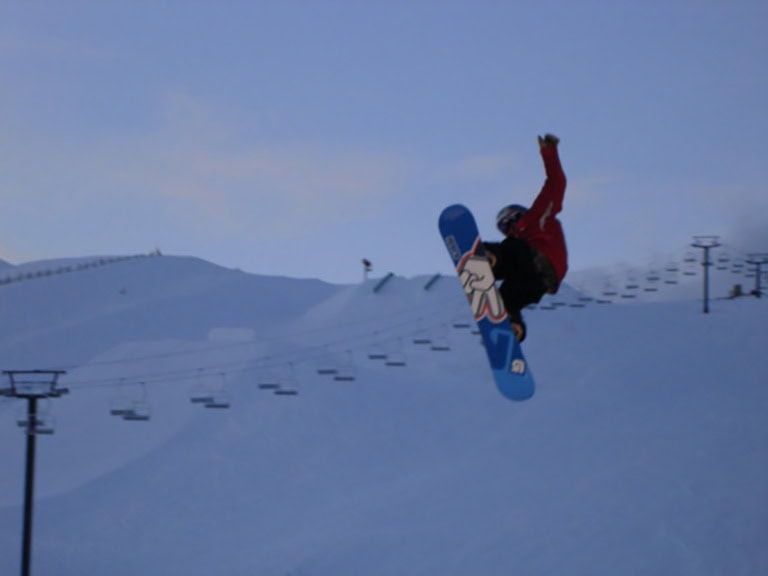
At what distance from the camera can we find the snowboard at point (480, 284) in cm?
565

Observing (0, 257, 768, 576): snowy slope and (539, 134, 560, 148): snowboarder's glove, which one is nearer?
(539, 134, 560, 148): snowboarder's glove

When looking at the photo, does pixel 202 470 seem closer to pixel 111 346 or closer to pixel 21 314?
pixel 111 346

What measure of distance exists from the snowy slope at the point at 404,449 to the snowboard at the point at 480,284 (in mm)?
21614

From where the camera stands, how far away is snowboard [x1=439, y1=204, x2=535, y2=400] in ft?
18.5

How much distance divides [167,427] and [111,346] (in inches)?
434

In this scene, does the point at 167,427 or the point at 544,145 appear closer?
the point at 544,145

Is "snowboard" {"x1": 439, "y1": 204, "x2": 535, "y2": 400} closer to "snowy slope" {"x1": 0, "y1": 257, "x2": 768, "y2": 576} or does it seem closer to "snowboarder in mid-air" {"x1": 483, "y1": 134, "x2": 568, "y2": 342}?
Answer: "snowboarder in mid-air" {"x1": 483, "y1": 134, "x2": 568, "y2": 342}

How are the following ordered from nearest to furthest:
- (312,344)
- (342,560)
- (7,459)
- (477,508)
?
(342,560), (477,508), (7,459), (312,344)

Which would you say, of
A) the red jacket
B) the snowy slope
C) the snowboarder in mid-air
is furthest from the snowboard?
the snowy slope

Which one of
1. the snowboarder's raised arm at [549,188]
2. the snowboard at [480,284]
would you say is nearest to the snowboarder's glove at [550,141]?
the snowboarder's raised arm at [549,188]

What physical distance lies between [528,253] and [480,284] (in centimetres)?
30

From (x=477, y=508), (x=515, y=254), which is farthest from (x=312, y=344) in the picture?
(x=515, y=254)

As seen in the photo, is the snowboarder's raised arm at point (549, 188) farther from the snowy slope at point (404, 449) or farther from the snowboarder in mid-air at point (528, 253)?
the snowy slope at point (404, 449)

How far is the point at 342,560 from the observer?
27219 mm
